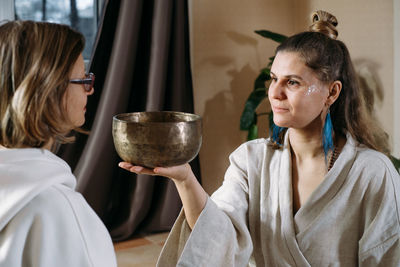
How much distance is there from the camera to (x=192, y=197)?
4.67 feet

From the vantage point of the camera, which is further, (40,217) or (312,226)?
(312,226)

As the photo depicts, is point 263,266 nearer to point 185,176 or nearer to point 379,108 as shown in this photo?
point 185,176

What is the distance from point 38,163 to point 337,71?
0.98 metres

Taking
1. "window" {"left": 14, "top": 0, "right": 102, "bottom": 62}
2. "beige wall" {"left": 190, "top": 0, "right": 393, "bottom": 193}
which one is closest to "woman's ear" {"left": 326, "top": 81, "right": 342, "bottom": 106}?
"beige wall" {"left": 190, "top": 0, "right": 393, "bottom": 193}

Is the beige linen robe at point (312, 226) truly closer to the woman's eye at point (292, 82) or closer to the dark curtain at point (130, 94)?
the woman's eye at point (292, 82)

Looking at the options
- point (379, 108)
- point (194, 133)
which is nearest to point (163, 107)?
point (379, 108)

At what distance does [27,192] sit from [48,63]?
0.25 m

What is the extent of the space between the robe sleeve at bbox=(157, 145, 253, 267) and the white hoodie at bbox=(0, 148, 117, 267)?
49cm

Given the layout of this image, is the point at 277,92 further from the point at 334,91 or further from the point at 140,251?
the point at 140,251

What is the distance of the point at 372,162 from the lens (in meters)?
1.50

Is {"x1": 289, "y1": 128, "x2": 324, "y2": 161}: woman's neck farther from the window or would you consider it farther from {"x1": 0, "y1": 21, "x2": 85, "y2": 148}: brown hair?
the window

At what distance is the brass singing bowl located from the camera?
108 cm

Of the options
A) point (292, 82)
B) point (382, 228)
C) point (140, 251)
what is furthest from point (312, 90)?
point (140, 251)

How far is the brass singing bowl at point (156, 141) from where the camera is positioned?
1082mm
